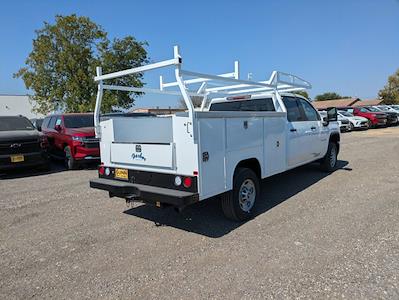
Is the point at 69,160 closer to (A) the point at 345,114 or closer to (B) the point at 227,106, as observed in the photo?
(B) the point at 227,106

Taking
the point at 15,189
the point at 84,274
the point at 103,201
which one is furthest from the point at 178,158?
the point at 15,189

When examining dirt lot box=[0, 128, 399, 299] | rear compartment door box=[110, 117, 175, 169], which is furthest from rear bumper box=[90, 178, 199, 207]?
dirt lot box=[0, 128, 399, 299]

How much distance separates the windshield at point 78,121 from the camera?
10.6m

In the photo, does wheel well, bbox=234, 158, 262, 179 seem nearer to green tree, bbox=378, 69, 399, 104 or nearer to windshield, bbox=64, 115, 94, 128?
windshield, bbox=64, 115, 94, 128

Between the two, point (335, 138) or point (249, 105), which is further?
point (335, 138)

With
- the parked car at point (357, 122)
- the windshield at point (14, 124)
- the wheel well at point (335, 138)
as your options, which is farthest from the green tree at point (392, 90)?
the windshield at point (14, 124)

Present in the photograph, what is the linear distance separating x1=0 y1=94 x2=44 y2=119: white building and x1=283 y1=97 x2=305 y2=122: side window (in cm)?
4945

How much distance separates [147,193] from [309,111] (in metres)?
4.72

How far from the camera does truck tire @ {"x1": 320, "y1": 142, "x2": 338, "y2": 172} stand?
8.16 meters

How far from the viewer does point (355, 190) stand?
253 inches

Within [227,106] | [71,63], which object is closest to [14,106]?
[71,63]

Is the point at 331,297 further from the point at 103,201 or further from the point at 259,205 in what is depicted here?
the point at 103,201

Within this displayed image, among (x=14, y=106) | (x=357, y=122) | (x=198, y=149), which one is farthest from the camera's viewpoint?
(x=14, y=106)

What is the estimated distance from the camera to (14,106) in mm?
49188
